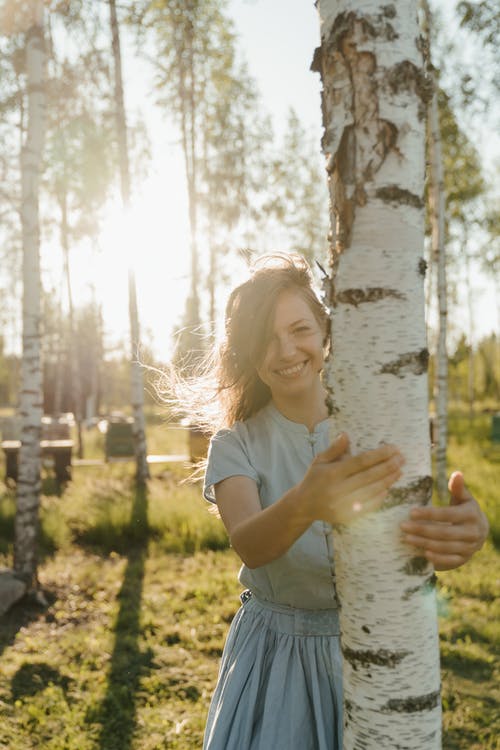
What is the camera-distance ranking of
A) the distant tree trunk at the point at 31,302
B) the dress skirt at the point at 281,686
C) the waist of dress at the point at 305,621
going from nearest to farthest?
the dress skirt at the point at 281,686, the waist of dress at the point at 305,621, the distant tree trunk at the point at 31,302

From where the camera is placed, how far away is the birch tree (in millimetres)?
6438

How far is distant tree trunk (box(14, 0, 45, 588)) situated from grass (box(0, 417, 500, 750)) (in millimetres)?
864

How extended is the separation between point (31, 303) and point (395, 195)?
563 centimetres

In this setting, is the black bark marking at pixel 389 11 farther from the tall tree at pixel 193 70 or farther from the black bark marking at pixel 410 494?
the tall tree at pixel 193 70

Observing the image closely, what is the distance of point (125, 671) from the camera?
4.75 meters

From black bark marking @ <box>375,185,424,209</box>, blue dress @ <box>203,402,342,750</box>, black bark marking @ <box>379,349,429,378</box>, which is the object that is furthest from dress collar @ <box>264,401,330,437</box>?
black bark marking @ <box>375,185,424,209</box>

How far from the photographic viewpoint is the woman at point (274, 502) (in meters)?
1.95

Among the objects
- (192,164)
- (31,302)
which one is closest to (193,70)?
(192,164)

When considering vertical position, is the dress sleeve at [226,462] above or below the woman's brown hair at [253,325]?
below

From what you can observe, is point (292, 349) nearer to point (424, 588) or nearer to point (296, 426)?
point (296, 426)

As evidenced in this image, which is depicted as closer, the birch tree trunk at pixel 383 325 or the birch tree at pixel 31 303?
the birch tree trunk at pixel 383 325

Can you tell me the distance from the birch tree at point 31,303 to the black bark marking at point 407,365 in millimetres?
5566

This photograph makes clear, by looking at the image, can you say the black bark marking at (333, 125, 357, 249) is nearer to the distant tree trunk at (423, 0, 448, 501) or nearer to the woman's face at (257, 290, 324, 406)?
the woman's face at (257, 290, 324, 406)

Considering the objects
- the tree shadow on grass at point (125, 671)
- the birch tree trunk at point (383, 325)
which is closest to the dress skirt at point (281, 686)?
the birch tree trunk at point (383, 325)
